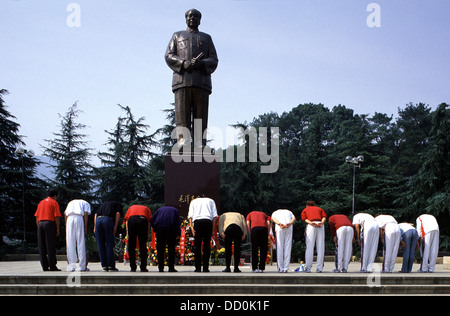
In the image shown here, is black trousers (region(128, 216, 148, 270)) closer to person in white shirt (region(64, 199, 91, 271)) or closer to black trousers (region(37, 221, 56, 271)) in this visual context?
person in white shirt (region(64, 199, 91, 271))

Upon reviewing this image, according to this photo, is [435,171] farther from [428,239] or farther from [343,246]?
[343,246]

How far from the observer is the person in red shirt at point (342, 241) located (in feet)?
33.3

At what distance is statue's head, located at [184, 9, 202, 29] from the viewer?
12.9m

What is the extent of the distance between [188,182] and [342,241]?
370 centimetres

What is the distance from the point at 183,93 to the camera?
41.8 ft

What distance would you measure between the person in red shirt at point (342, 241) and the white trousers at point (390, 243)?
698 mm

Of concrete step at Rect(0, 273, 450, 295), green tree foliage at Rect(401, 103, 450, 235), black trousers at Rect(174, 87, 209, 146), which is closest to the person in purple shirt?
concrete step at Rect(0, 273, 450, 295)

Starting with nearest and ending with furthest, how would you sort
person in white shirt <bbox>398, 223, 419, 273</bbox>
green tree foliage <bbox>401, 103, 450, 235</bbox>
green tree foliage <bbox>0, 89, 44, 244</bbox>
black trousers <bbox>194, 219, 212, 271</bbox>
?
black trousers <bbox>194, 219, 212, 271</bbox>
person in white shirt <bbox>398, 223, 419, 273</bbox>
green tree foliage <bbox>0, 89, 44, 244</bbox>
green tree foliage <bbox>401, 103, 450, 235</bbox>

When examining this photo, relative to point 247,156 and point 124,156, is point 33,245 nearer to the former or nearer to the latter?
point 124,156

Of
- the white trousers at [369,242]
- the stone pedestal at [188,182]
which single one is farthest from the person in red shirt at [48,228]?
the white trousers at [369,242]

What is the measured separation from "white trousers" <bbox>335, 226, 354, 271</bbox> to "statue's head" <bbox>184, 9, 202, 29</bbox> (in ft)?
20.4
